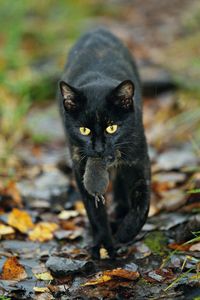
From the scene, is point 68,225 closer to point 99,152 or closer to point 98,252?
point 98,252

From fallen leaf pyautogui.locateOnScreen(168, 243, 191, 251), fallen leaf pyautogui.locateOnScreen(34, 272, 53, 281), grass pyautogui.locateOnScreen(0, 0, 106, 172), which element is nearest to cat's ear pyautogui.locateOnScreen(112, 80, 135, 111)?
fallen leaf pyautogui.locateOnScreen(168, 243, 191, 251)

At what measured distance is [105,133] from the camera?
11.9 ft

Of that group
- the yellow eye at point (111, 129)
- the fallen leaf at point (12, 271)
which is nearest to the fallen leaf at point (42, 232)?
the fallen leaf at point (12, 271)

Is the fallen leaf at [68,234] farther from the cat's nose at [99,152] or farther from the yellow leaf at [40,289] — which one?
the cat's nose at [99,152]

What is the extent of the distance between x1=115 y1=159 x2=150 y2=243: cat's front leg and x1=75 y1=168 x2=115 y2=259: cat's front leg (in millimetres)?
79

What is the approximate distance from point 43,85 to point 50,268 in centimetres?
442

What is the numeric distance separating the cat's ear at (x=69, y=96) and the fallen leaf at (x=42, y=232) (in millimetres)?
1131

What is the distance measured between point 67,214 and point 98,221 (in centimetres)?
78

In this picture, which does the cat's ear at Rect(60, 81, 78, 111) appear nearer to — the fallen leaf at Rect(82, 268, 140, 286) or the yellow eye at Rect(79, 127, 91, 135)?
the yellow eye at Rect(79, 127, 91, 135)

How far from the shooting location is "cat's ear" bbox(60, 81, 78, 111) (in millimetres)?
3672

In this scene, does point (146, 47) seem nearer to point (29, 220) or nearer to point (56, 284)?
point (29, 220)

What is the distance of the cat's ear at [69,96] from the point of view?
12.0ft

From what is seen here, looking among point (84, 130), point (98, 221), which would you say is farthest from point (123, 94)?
point (98, 221)

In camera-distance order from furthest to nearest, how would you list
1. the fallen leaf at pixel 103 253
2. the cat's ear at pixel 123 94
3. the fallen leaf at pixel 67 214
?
the fallen leaf at pixel 67 214, the fallen leaf at pixel 103 253, the cat's ear at pixel 123 94
